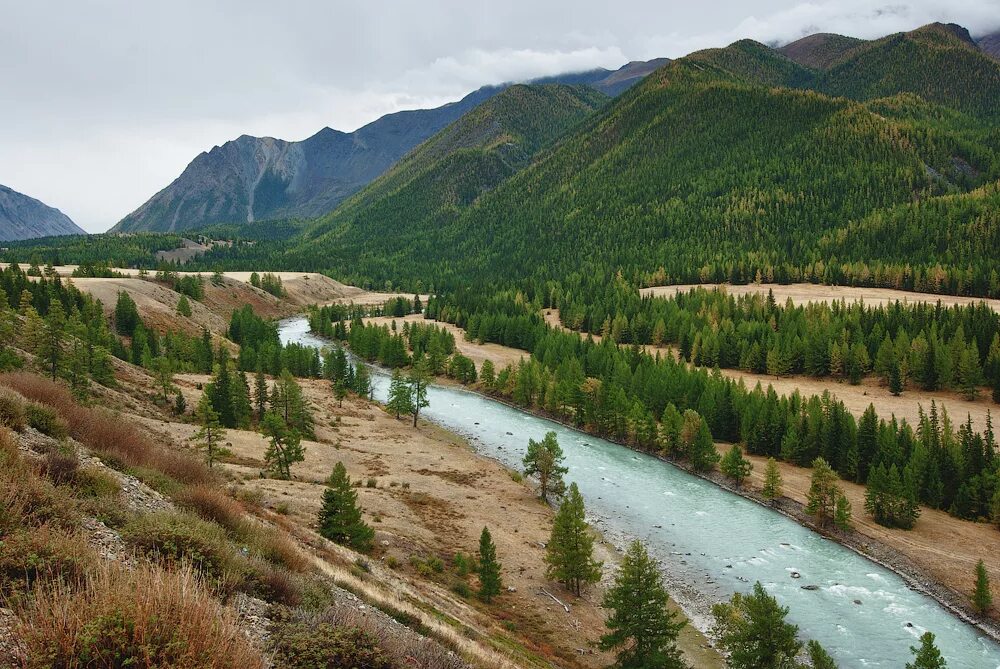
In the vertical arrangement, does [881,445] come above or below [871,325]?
below

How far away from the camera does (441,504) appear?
5278 centimetres

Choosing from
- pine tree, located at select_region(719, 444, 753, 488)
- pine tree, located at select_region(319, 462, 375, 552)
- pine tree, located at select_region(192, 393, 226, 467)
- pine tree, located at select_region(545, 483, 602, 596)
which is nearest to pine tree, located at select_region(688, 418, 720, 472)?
pine tree, located at select_region(719, 444, 753, 488)

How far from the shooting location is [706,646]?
119 feet

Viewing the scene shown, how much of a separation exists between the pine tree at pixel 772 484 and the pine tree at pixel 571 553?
26390 mm

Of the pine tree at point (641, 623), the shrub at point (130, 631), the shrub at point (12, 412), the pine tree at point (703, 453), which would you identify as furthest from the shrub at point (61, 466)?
the pine tree at point (703, 453)

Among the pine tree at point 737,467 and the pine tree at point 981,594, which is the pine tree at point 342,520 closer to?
the pine tree at point 981,594

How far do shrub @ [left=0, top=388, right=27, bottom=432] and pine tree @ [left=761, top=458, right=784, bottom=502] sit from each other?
195ft

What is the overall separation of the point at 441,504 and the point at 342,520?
19.3 m

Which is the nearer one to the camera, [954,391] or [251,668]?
[251,668]

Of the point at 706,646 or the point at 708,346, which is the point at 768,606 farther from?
the point at 708,346

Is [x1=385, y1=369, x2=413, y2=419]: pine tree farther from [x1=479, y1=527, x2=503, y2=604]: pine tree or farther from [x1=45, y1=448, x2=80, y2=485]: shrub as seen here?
[x1=45, y1=448, x2=80, y2=485]: shrub

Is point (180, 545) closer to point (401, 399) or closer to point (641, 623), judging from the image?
point (641, 623)

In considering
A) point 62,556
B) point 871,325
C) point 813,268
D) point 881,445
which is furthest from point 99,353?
point 813,268

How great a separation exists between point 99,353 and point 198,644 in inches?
2426
